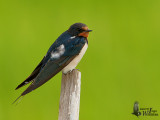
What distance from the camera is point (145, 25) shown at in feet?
28.7

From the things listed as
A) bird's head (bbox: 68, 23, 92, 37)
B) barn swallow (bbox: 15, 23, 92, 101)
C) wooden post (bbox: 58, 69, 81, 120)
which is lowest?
wooden post (bbox: 58, 69, 81, 120)

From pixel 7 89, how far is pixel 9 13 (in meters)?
2.00

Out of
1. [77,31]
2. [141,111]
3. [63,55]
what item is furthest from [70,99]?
[141,111]

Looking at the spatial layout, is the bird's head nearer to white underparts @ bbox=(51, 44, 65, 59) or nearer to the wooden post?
white underparts @ bbox=(51, 44, 65, 59)

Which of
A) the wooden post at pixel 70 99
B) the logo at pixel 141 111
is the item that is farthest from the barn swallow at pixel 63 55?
the logo at pixel 141 111

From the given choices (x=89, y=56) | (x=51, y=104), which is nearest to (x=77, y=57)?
(x=51, y=104)

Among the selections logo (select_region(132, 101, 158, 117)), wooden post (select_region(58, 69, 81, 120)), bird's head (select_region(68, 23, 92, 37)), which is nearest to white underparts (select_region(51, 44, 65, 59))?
bird's head (select_region(68, 23, 92, 37))

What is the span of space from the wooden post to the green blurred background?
6.69 ft

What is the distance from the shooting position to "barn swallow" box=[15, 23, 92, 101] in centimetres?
516

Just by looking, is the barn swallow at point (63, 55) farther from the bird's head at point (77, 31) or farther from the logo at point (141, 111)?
the logo at point (141, 111)

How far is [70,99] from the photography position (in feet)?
15.0

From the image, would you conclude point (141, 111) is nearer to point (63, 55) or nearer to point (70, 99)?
point (63, 55)

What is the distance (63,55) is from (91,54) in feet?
8.04

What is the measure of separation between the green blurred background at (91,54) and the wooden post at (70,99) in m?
2.04
